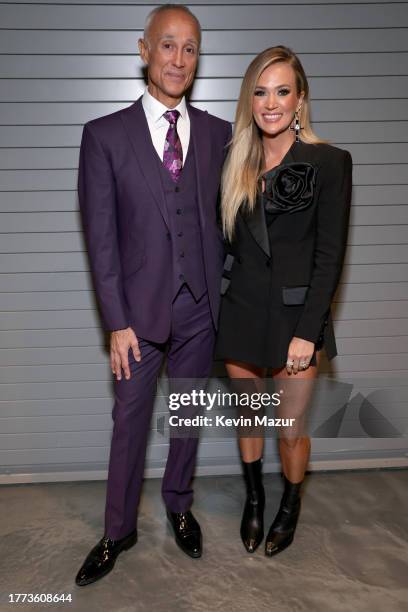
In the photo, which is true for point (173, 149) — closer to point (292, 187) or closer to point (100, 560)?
point (292, 187)

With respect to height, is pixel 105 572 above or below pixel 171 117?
below

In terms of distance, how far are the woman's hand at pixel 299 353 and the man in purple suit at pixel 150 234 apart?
0.34 m

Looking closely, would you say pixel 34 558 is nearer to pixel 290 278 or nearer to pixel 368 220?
pixel 290 278

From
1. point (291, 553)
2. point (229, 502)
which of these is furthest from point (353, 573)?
point (229, 502)

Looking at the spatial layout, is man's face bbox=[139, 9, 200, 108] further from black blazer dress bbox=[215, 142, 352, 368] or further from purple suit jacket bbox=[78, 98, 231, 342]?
black blazer dress bbox=[215, 142, 352, 368]

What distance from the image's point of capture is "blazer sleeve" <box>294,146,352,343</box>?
6.21ft

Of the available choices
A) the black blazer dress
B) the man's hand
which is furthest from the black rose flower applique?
the man's hand

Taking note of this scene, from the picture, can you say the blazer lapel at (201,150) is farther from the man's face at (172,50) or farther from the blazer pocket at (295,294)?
the blazer pocket at (295,294)

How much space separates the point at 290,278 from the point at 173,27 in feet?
3.27

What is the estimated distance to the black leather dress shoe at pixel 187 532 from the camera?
2.30 meters

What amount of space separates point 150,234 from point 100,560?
1323mm

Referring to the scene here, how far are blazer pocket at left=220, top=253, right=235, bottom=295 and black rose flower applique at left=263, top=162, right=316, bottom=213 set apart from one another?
0.28 m

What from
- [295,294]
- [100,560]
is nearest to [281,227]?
[295,294]

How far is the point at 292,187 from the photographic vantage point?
1883 millimetres
